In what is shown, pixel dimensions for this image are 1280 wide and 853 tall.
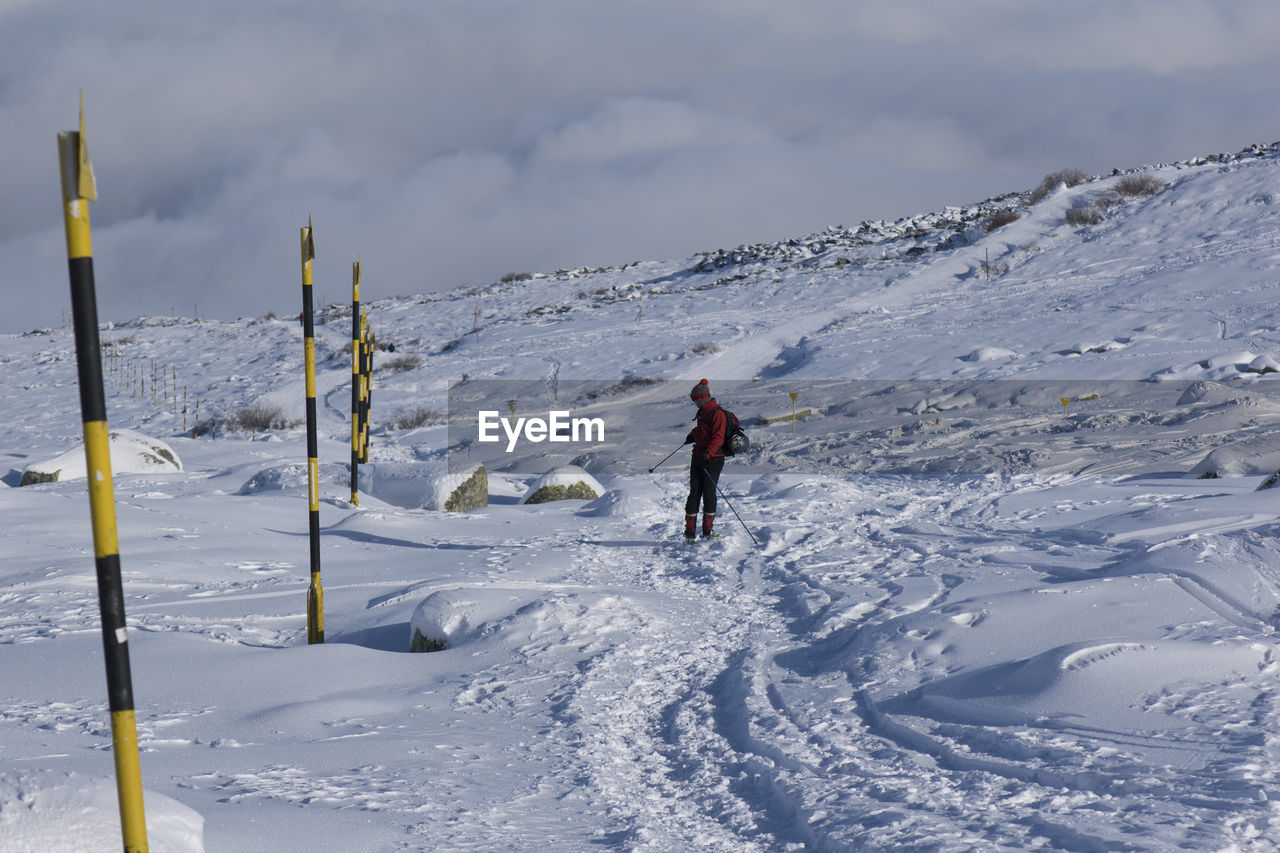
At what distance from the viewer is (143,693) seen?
527 cm

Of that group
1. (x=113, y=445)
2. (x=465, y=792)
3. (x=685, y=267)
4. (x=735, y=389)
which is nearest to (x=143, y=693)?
(x=465, y=792)

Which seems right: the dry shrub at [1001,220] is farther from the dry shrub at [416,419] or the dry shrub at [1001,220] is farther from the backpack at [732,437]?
the backpack at [732,437]

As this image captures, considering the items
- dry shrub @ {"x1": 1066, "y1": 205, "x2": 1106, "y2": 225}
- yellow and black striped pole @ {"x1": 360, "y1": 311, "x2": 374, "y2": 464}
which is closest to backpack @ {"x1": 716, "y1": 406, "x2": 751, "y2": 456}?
yellow and black striped pole @ {"x1": 360, "y1": 311, "x2": 374, "y2": 464}

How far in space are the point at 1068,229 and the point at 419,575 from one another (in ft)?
116

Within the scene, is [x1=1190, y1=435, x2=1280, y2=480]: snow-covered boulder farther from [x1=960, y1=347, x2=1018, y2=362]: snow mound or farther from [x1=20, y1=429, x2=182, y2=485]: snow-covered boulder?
→ [x1=20, y1=429, x2=182, y2=485]: snow-covered boulder

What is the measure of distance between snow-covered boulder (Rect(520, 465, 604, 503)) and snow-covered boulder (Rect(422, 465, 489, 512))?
2.55 feet

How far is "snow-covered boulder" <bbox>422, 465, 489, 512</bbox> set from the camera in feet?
44.5

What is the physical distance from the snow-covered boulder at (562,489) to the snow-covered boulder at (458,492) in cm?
78

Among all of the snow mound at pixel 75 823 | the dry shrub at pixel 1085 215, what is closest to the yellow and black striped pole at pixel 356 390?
the snow mound at pixel 75 823

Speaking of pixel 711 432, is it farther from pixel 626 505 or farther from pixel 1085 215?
pixel 1085 215

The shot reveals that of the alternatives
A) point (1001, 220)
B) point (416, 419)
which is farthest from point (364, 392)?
point (1001, 220)

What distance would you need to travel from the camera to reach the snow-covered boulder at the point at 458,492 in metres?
13.6

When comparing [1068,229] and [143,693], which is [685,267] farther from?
[143,693]

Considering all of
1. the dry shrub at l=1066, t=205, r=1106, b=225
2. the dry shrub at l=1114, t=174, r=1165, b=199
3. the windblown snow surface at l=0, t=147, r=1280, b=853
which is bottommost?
the windblown snow surface at l=0, t=147, r=1280, b=853
